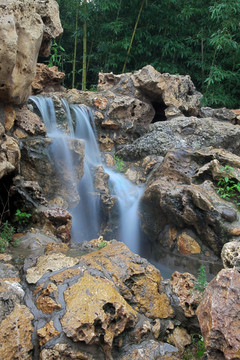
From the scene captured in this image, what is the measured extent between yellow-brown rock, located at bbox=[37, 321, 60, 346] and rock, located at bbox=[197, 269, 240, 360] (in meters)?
1.13

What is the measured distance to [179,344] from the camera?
8.73 ft

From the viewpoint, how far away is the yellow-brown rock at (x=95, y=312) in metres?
2.34

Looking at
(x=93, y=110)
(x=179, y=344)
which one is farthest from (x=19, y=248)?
(x=93, y=110)

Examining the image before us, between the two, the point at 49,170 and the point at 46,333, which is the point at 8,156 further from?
the point at 46,333

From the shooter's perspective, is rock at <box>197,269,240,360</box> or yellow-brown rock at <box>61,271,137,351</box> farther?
yellow-brown rock at <box>61,271,137,351</box>

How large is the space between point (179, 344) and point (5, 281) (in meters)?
1.65

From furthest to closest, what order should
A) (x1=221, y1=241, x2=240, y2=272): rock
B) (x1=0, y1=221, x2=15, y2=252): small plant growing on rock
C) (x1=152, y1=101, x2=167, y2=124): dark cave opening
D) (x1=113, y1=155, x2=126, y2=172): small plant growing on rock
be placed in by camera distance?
(x1=152, y1=101, x2=167, y2=124): dark cave opening < (x1=113, y1=155, x2=126, y2=172): small plant growing on rock < (x1=0, y1=221, x2=15, y2=252): small plant growing on rock < (x1=221, y1=241, x2=240, y2=272): rock

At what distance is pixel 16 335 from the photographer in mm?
2268

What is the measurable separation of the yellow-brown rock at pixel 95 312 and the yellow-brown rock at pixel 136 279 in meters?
0.15

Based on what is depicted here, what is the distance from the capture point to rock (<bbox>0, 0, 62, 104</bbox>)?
3456 mm

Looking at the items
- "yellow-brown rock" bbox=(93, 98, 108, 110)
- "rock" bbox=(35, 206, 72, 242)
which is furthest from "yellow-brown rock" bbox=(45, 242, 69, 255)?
"yellow-brown rock" bbox=(93, 98, 108, 110)

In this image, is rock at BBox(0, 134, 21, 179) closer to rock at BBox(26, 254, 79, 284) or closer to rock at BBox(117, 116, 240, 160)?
rock at BBox(26, 254, 79, 284)

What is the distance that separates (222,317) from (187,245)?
2.98 metres

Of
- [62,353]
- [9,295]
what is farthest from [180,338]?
[9,295]
